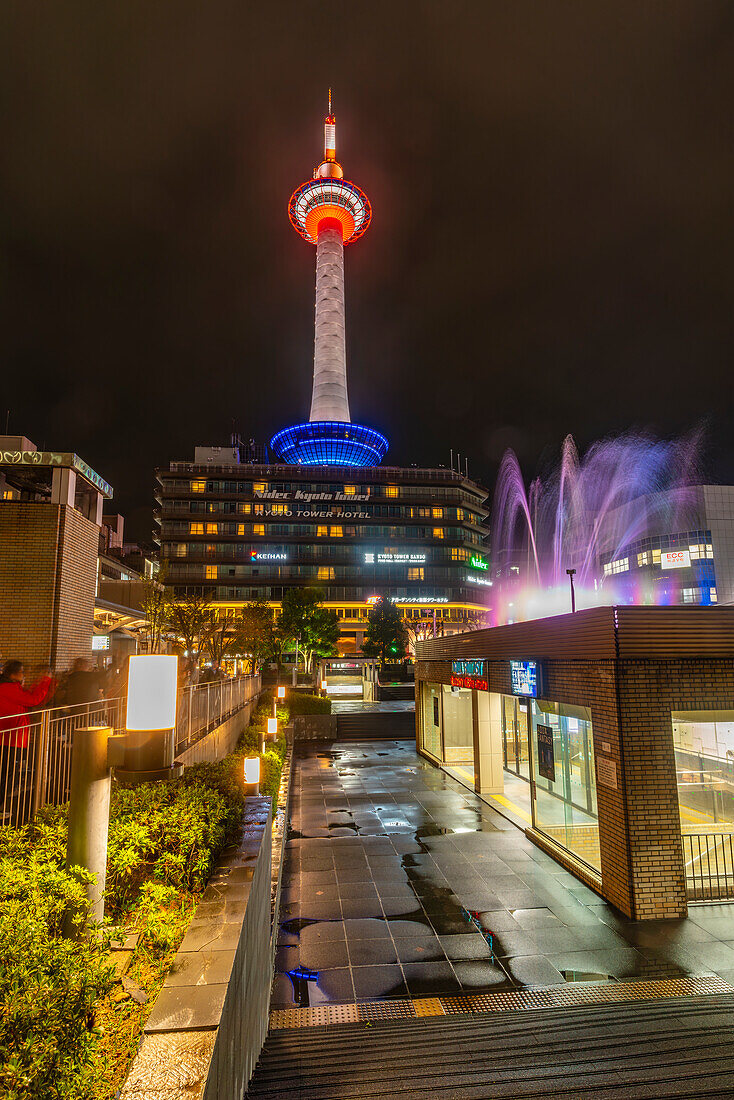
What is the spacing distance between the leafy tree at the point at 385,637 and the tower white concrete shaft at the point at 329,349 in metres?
44.1

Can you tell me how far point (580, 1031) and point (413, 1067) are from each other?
1.80 metres

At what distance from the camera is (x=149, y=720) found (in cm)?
370

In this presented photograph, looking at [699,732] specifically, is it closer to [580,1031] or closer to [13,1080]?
[580,1031]

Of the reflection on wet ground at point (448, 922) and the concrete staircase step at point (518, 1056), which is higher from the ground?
the concrete staircase step at point (518, 1056)

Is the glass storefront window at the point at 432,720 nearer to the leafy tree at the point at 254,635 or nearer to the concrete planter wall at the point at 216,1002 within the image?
the concrete planter wall at the point at 216,1002

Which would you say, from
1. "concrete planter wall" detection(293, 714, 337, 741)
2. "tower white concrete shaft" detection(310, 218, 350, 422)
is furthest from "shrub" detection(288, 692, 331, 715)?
"tower white concrete shaft" detection(310, 218, 350, 422)

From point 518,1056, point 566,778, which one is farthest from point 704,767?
point 518,1056

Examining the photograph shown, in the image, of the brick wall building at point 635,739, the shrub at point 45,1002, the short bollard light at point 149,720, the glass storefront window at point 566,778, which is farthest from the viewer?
the glass storefront window at point 566,778

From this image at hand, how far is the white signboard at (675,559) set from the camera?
65000 millimetres

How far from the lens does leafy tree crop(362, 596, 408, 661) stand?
2657 inches

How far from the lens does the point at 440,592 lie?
89.9 m

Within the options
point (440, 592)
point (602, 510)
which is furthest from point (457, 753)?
point (602, 510)

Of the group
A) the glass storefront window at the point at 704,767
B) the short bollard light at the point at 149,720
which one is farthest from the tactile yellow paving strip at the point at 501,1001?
the short bollard light at the point at 149,720

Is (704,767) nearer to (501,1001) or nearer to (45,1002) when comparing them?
(501,1001)
